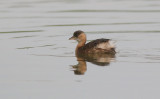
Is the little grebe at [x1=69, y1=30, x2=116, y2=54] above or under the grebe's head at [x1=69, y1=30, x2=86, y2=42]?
under

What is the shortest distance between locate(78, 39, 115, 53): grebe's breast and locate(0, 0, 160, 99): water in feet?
0.83

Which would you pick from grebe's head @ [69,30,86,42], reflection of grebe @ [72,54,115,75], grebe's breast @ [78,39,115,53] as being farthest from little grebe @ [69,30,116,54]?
grebe's head @ [69,30,86,42]

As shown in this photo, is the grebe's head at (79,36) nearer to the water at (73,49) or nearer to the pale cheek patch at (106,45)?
the water at (73,49)

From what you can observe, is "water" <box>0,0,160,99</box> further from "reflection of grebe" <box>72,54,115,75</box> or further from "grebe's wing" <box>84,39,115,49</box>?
"grebe's wing" <box>84,39,115,49</box>

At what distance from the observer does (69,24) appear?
19453 mm

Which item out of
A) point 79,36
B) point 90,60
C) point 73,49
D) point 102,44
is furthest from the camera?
point 73,49

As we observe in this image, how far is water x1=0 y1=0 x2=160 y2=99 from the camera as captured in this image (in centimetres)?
1115

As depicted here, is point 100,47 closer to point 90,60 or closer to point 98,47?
point 98,47

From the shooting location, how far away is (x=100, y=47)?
48.9 feet

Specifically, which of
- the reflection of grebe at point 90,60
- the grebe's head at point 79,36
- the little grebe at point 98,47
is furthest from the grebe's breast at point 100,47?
the grebe's head at point 79,36

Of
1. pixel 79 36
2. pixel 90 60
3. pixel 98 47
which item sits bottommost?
pixel 90 60

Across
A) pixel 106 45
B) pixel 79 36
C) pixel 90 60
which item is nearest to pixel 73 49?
pixel 79 36

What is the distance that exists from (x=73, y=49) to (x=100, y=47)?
1211mm

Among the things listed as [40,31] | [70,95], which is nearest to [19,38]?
[40,31]
